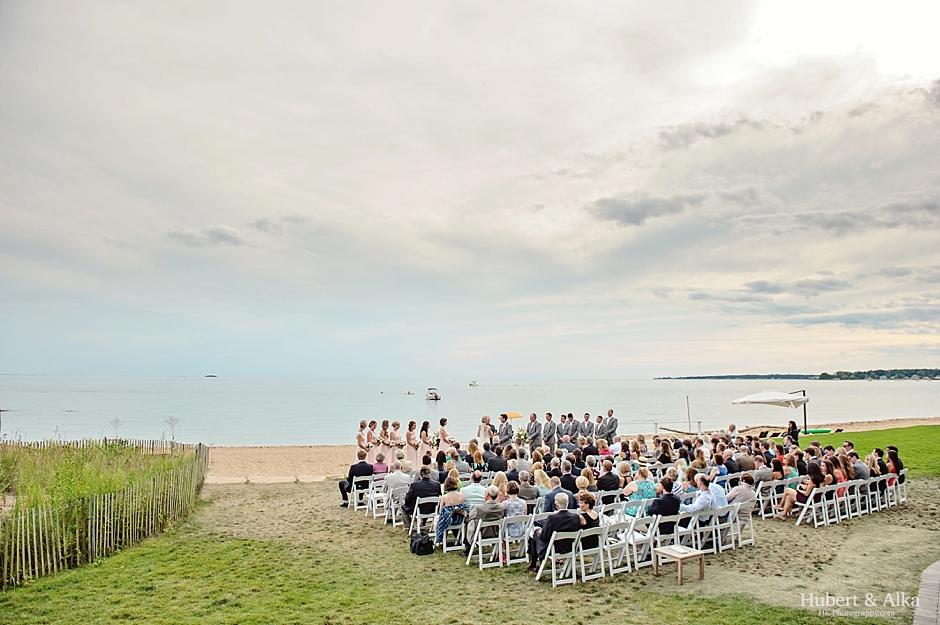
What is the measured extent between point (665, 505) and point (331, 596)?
14.5ft

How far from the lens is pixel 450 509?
8.40 metres

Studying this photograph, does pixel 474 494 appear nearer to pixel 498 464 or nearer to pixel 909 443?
pixel 498 464

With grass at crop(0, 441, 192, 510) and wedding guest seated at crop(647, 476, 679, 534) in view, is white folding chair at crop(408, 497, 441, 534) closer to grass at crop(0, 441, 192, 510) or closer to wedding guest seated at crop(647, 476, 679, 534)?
wedding guest seated at crop(647, 476, 679, 534)

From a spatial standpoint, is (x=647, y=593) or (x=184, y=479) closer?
(x=647, y=593)

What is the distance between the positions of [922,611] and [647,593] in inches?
103

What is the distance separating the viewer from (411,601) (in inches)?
255

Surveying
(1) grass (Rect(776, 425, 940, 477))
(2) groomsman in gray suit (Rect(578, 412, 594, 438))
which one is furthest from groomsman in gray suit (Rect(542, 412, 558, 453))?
(1) grass (Rect(776, 425, 940, 477))

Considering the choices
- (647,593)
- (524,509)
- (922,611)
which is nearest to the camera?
(922,611)

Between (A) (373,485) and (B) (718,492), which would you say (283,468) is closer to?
(A) (373,485)

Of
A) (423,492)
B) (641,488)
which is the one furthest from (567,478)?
(423,492)

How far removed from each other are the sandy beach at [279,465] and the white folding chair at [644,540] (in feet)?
32.5

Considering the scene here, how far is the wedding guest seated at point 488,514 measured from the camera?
7.96 metres

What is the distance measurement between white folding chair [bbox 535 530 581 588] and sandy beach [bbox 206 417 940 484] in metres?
9.90

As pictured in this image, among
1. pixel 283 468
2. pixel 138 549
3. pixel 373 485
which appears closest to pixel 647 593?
pixel 373 485
